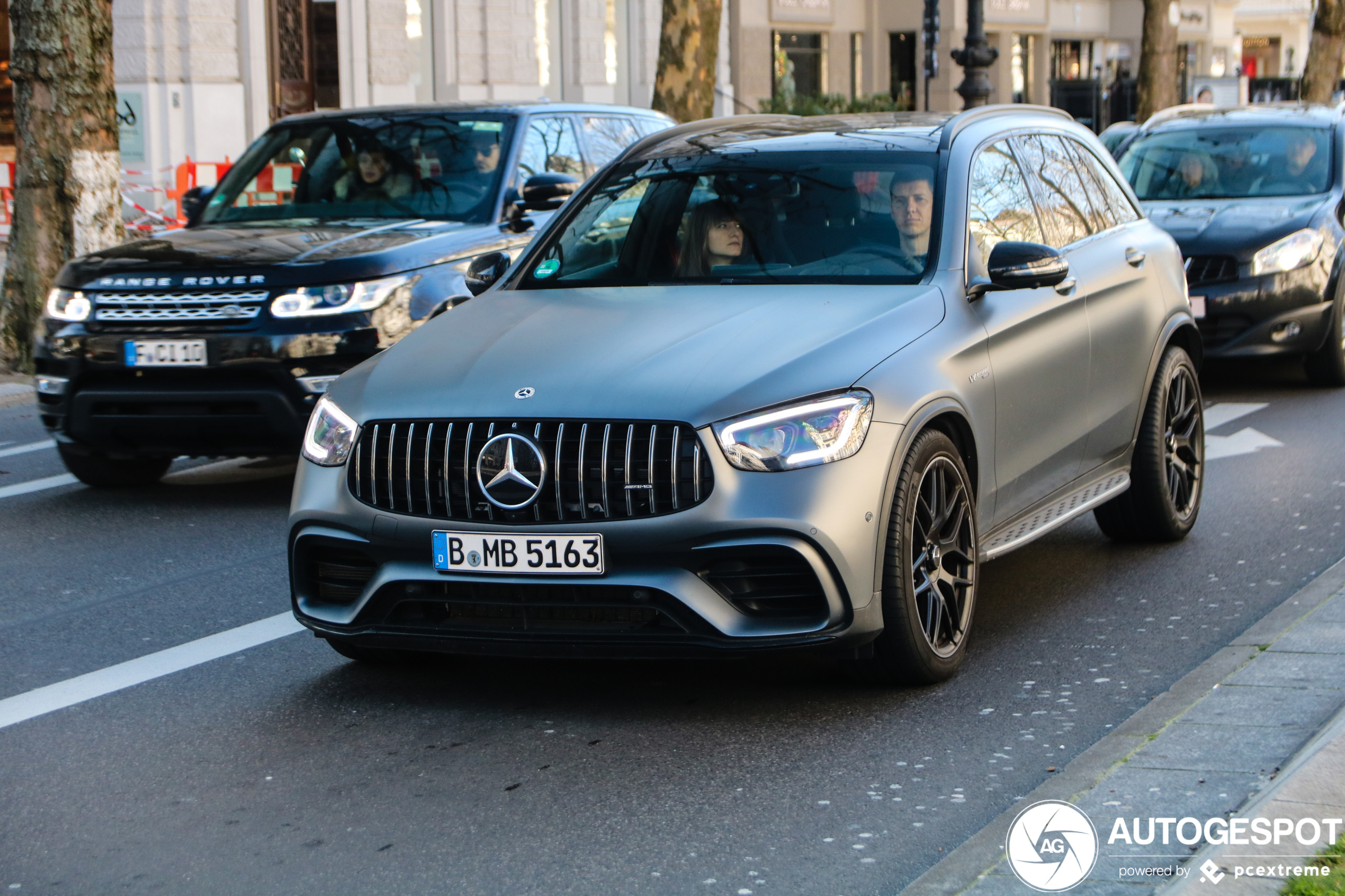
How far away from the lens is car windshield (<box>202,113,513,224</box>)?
936 cm

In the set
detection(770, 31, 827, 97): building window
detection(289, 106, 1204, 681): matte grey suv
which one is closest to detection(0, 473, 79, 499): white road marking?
detection(289, 106, 1204, 681): matte grey suv

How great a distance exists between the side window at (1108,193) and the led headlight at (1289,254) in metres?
4.36

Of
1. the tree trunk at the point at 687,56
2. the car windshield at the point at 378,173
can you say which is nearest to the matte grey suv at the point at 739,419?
the car windshield at the point at 378,173

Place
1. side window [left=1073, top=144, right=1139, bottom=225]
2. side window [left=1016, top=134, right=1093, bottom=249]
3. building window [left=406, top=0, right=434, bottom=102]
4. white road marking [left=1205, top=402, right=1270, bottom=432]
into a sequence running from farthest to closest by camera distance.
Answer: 1. building window [left=406, top=0, right=434, bottom=102]
2. white road marking [left=1205, top=402, right=1270, bottom=432]
3. side window [left=1073, top=144, right=1139, bottom=225]
4. side window [left=1016, top=134, right=1093, bottom=249]

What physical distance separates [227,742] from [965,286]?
254 centimetres

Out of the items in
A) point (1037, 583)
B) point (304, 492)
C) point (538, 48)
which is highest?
point (538, 48)

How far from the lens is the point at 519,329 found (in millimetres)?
5523

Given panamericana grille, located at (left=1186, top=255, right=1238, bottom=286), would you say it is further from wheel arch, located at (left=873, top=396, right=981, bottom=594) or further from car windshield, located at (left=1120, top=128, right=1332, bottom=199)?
wheel arch, located at (left=873, top=396, right=981, bottom=594)

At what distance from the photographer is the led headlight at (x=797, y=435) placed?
4.73 metres

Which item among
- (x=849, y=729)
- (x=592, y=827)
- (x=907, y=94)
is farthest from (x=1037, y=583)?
(x=907, y=94)

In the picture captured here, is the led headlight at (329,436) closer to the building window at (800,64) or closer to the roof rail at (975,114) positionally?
the roof rail at (975,114)

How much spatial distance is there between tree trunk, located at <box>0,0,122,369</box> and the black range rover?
436cm

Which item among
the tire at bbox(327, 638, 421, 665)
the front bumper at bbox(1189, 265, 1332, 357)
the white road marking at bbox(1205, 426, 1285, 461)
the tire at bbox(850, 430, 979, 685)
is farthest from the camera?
the front bumper at bbox(1189, 265, 1332, 357)

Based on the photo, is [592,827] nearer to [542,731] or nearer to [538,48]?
[542,731]
